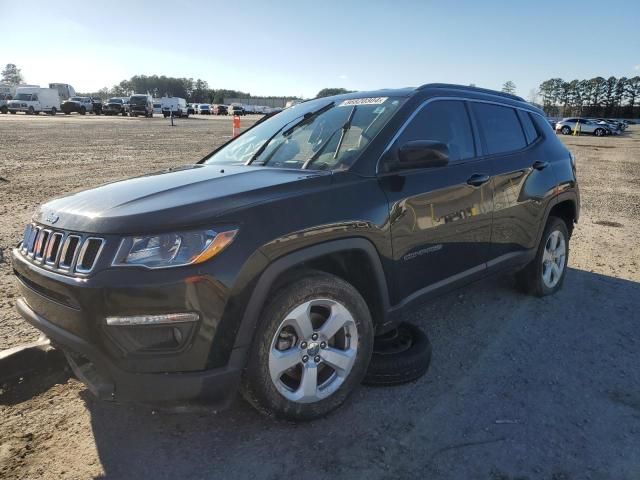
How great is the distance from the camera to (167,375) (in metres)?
2.44

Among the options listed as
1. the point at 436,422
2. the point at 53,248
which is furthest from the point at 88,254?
the point at 436,422

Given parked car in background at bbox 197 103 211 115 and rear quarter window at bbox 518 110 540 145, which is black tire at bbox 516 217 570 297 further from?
parked car in background at bbox 197 103 211 115

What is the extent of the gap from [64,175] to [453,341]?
33.8 ft

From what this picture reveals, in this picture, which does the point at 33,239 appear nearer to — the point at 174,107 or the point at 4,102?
the point at 174,107

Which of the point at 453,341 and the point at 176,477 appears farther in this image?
the point at 453,341

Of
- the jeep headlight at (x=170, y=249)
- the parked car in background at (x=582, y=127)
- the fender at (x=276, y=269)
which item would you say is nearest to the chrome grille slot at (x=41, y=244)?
the jeep headlight at (x=170, y=249)

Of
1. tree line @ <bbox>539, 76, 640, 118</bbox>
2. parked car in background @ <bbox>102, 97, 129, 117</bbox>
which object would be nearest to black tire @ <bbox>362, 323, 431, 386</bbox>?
parked car in background @ <bbox>102, 97, 129, 117</bbox>

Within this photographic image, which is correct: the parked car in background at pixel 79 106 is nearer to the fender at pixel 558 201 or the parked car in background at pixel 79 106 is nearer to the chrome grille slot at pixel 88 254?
the fender at pixel 558 201

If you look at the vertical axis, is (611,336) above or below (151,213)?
below

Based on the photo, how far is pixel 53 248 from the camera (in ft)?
8.77

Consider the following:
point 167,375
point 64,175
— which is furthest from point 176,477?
point 64,175

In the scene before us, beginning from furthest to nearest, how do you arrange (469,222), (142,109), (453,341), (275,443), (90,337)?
(142,109), (453,341), (469,222), (275,443), (90,337)

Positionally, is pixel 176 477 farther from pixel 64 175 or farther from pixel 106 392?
pixel 64 175

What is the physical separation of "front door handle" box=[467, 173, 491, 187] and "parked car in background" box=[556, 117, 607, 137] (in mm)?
45914
